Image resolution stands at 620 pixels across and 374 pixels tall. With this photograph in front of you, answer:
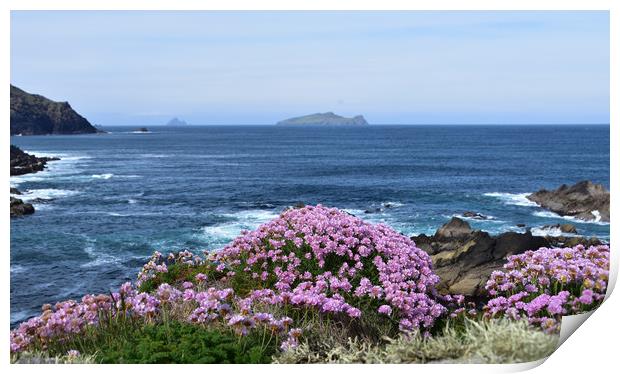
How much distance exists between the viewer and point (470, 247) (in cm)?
1199

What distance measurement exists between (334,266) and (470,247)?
6821mm

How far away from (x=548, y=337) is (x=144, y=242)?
6.43 m

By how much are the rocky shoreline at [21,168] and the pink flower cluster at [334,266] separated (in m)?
2.90

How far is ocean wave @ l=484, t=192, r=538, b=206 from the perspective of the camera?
14.9m

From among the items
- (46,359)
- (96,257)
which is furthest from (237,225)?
(46,359)

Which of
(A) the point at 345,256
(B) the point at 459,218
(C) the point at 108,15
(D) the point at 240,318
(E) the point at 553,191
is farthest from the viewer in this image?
(E) the point at 553,191

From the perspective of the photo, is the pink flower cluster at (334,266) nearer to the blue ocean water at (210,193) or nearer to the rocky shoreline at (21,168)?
the blue ocean water at (210,193)

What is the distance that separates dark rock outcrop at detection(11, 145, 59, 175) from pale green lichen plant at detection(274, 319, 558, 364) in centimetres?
469

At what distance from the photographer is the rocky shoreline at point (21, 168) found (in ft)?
25.0

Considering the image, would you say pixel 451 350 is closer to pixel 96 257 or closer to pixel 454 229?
pixel 96 257

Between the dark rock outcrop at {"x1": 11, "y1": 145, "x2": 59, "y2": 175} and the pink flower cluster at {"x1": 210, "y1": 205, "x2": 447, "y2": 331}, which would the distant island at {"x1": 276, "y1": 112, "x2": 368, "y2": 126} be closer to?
the dark rock outcrop at {"x1": 11, "y1": 145, "x2": 59, "y2": 175}
